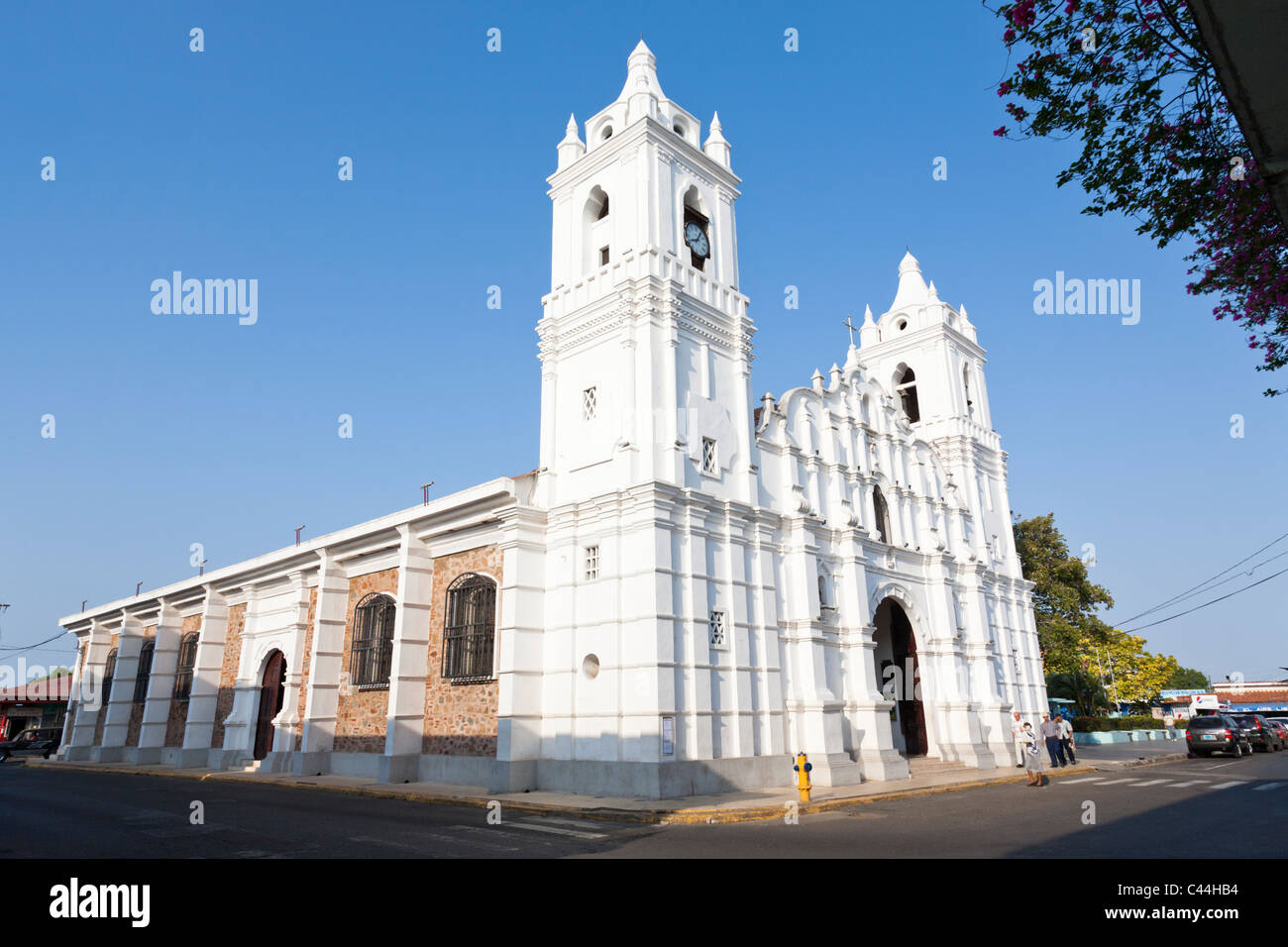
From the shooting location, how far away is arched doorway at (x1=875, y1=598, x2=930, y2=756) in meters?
27.1

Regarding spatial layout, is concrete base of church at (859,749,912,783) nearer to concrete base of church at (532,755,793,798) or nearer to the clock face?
concrete base of church at (532,755,793,798)

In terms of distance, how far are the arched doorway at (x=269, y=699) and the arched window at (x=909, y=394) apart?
2731 cm

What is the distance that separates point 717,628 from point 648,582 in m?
2.74

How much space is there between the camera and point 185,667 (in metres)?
34.8

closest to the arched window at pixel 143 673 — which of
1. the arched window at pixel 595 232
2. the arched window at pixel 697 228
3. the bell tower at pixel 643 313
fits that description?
the bell tower at pixel 643 313

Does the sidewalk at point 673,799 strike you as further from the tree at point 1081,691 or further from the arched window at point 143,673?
the tree at point 1081,691

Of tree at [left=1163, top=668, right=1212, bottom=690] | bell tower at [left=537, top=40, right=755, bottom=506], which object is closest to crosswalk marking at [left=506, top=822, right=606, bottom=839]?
bell tower at [left=537, top=40, right=755, bottom=506]

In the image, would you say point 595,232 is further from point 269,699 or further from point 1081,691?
point 1081,691

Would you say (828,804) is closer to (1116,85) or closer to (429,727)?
(429,727)

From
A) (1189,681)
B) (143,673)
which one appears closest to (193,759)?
(143,673)

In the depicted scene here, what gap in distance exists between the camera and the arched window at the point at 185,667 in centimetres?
3403
